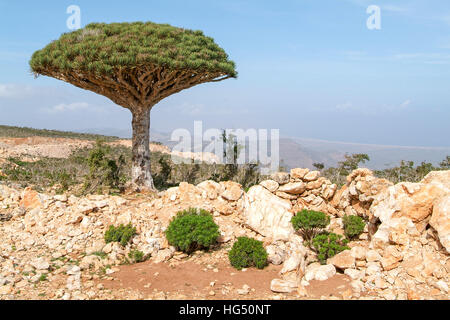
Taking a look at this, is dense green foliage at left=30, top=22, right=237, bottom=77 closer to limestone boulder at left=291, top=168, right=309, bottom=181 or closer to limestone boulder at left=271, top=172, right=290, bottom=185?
limestone boulder at left=271, top=172, right=290, bottom=185

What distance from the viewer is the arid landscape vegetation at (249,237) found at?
5.50 meters

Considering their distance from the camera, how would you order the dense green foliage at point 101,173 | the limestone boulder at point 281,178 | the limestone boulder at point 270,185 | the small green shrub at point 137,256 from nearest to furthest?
the small green shrub at point 137,256
the limestone boulder at point 270,185
the limestone boulder at point 281,178
the dense green foliage at point 101,173

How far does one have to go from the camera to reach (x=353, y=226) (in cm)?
763

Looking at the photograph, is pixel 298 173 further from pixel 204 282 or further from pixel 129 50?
pixel 129 50

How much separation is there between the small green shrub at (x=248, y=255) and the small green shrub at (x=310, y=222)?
135 centimetres

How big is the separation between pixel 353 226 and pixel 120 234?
5.26 meters

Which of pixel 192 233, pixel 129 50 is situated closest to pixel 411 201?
pixel 192 233

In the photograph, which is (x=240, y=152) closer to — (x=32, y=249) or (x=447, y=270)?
(x=32, y=249)

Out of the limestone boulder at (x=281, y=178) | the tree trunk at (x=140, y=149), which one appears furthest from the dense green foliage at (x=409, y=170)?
the tree trunk at (x=140, y=149)

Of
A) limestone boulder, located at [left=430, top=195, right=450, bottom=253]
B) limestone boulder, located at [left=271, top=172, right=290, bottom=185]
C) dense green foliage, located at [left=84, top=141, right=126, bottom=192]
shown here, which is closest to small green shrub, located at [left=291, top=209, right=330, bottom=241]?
limestone boulder, located at [left=271, top=172, right=290, bottom=185]

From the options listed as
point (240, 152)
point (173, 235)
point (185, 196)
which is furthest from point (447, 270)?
point (240, 152)

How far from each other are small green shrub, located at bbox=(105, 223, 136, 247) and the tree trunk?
4575 millimetres

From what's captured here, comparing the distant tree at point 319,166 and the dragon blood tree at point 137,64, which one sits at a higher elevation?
the dragon blood tree at point 137,64

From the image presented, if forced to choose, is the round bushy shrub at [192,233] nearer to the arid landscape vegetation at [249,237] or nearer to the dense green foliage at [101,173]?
the arid landscape vegetation at [249,237]
